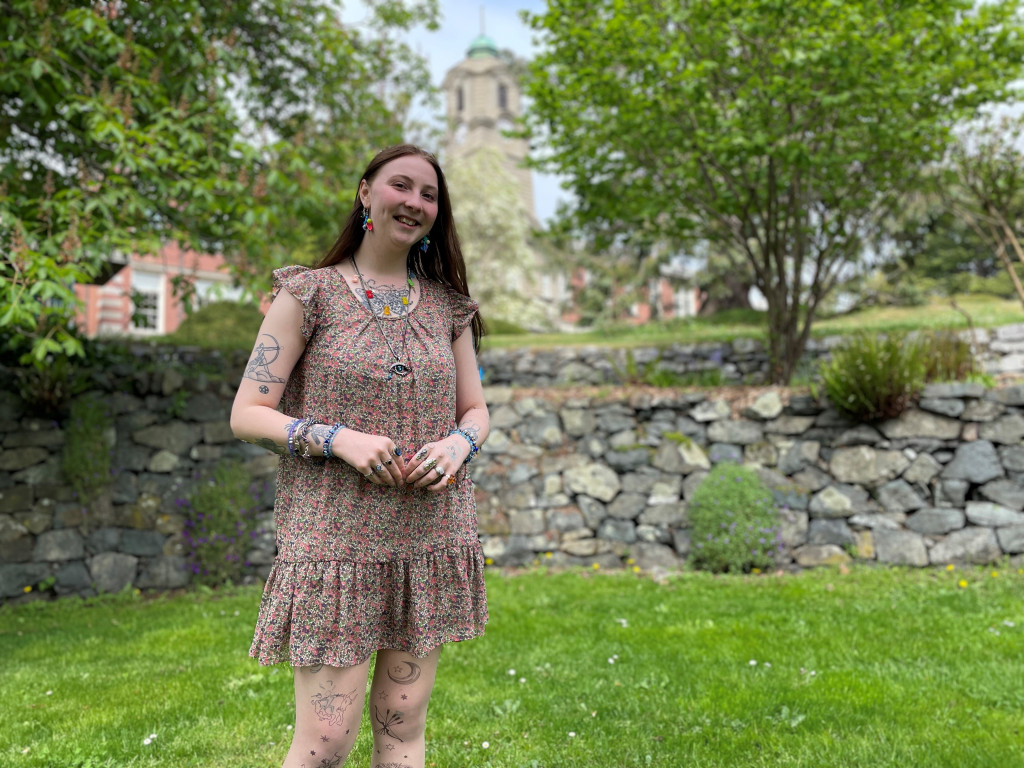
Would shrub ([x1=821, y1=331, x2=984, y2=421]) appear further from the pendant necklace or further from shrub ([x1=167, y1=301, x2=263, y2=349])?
shrub ([x1=167, y1=301, x2=263, y2=349])

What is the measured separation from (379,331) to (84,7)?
5222 mm

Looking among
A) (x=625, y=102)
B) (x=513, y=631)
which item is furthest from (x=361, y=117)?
(x=513, y=631)

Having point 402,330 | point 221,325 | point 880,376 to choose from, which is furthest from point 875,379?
point 221,325

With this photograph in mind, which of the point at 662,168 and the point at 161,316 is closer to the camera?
the point at 662,168

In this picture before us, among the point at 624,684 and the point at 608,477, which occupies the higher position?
the point at 608,477

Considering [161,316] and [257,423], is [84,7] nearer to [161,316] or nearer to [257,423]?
[257,423]

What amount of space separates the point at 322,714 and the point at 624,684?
8.14 ft

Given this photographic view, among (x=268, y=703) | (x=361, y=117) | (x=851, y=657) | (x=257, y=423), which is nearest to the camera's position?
(x=257, y=423)

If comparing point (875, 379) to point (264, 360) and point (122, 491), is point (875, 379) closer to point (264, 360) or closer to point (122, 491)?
point (264, 360)

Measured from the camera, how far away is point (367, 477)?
164cm

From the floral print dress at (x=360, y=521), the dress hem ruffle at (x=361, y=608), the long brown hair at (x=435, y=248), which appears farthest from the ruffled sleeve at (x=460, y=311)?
the dress hem ruffle at (x=361, y=608)

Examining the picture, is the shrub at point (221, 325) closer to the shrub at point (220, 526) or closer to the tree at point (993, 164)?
the shrub at point (220, 526)

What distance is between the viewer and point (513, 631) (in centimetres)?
486

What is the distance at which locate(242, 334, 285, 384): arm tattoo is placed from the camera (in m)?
1.74
